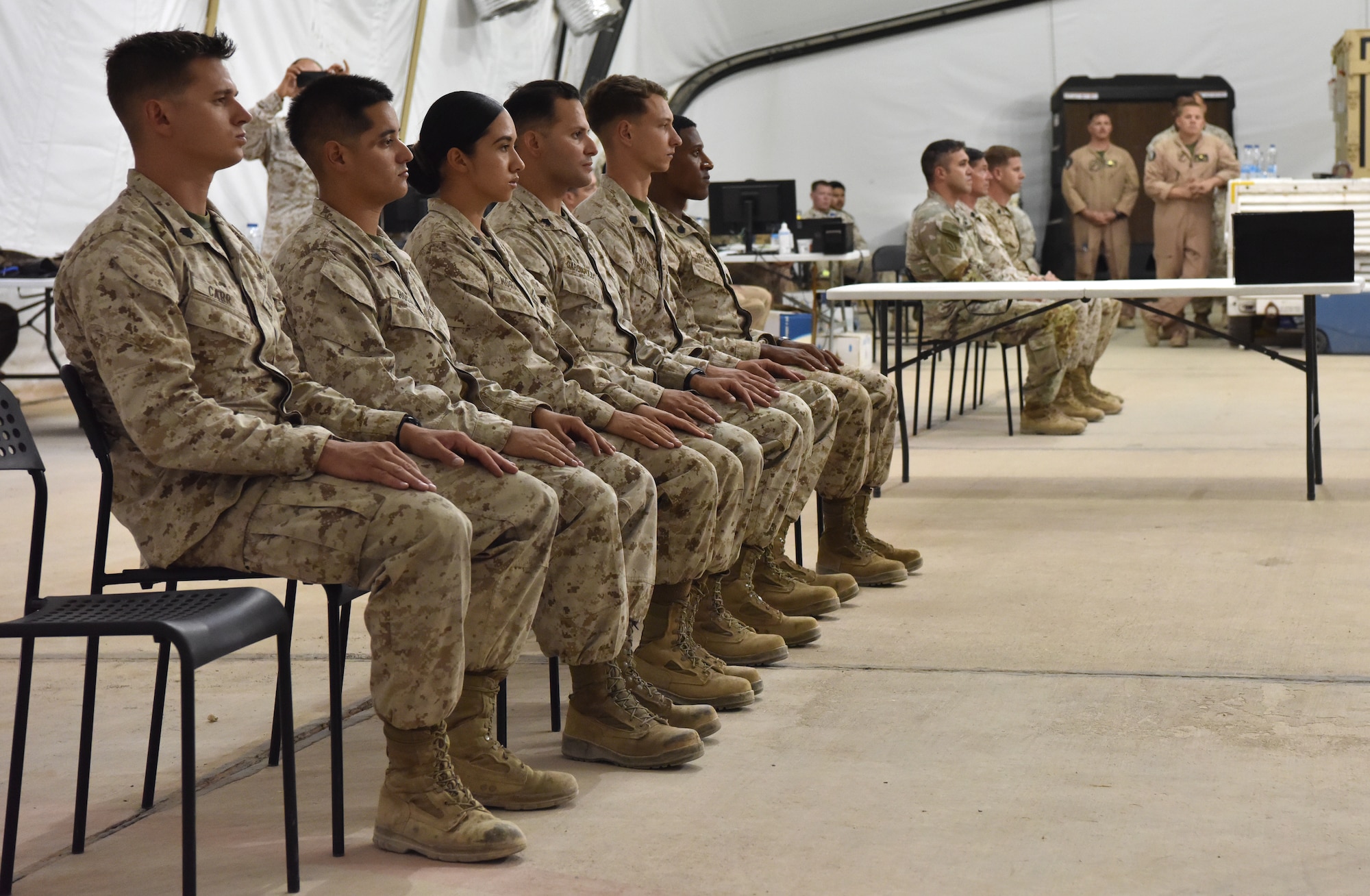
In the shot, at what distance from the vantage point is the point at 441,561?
6.75ft

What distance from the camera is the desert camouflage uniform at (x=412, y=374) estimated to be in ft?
7.93

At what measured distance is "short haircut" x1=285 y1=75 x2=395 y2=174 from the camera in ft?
8.23

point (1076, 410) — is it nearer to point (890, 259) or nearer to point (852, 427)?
point (852, 427)

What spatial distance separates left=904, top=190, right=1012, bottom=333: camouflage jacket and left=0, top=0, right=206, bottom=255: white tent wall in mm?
4444

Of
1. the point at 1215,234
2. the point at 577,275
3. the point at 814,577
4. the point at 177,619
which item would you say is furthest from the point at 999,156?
the point at 177,619

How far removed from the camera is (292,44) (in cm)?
938

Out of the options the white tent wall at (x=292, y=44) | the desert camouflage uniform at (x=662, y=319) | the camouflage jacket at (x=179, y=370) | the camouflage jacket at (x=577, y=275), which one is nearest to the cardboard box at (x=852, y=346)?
the white tent wall at (x=292, y=44)

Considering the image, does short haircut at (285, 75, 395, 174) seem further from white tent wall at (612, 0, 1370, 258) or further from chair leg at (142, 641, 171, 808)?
white tent wall at (612, 0, 1370, 258)

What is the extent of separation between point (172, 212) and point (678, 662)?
1.26 metres

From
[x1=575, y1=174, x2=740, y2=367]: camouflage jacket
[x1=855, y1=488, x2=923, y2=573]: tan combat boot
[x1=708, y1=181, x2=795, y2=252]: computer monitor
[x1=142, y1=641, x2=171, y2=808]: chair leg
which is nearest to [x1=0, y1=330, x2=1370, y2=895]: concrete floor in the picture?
[x1=142, y1=641, x2=171, y2=808]: chair leg

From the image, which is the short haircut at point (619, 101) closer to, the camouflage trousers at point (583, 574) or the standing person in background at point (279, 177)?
the camouflage trousers at point (583, 574)

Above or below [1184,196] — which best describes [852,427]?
below

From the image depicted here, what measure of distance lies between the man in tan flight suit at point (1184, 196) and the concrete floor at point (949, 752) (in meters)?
7.09

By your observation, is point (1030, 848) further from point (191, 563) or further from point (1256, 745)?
point (191, 563)
